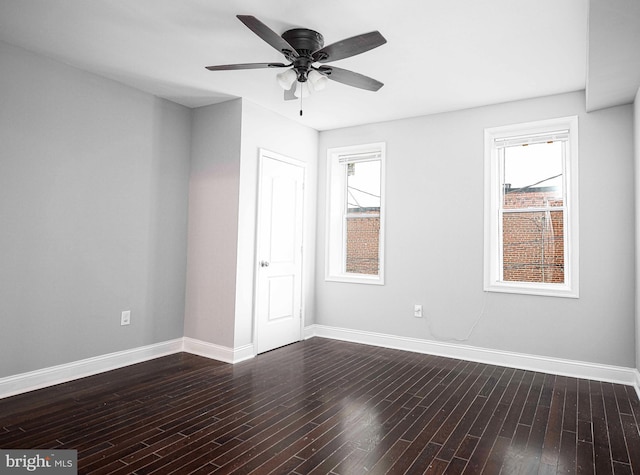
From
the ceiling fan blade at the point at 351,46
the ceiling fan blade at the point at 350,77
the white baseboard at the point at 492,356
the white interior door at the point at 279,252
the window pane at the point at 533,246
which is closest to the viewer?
the ceiling fan blade at the point at 351,46

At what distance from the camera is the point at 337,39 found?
2.99 meters

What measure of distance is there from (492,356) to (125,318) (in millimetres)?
3766

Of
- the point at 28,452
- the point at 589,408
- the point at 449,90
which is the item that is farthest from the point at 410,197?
the point at 28,452

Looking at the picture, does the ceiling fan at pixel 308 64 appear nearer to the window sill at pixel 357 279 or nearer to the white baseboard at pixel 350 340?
the window sill at pixel 357 279

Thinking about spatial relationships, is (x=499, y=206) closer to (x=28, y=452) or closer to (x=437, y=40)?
(x=437, y=40)

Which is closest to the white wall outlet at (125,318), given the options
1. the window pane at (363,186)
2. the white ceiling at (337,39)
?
the white ceiling at (337,39)

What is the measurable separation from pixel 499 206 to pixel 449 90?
1359 mm

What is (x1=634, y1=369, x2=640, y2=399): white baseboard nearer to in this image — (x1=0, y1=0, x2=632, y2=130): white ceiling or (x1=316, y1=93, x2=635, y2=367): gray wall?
(x1=316, y1=93, x2=635, y2=367): gray wall

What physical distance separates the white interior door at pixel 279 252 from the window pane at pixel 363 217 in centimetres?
70

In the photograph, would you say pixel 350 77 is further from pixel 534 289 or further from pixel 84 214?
pixel 534 289

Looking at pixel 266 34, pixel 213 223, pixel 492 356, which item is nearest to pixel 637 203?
pixel 492 356

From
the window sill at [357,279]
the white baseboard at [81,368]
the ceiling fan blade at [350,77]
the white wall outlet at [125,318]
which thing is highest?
the ceiling fan blade at [350,77]

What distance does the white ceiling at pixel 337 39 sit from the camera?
2.62 meters

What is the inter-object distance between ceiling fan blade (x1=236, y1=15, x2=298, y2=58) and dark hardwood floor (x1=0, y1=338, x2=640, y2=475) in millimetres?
2439
